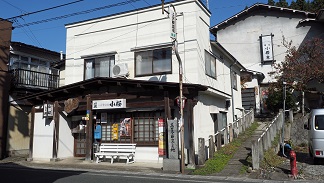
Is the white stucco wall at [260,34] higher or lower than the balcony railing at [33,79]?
higher

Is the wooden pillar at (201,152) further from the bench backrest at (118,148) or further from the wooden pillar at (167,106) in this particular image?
the bench backrest at (118,148)

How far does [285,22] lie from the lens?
30.9 meters

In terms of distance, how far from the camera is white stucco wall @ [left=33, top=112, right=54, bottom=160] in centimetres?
1714

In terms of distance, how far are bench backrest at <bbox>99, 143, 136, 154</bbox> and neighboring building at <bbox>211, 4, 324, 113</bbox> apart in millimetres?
17156

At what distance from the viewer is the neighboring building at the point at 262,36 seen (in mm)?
29156

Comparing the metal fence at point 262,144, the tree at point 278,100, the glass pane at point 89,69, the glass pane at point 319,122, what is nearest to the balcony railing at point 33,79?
the glass pane at point 89,69

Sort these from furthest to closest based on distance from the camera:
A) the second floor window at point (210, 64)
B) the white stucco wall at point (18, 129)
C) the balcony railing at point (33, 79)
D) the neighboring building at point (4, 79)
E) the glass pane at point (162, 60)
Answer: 1. the balcony railing at point (33, 79)
2. the white stucco wall at point (18, 129)
3. the neighboring building at point (4, 79)
4. the second floor window at point (210, 64)
5. the glass pane at point (162, 60)

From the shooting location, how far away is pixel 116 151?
15352 mm

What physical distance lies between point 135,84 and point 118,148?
12.1 feet

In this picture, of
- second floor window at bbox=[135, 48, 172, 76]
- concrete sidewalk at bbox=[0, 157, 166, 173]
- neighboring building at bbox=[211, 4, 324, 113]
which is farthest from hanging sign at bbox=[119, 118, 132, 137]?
neighboring building at bbox=[211, 4, 324, 113]

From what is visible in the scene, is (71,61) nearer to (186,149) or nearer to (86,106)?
(86,106)

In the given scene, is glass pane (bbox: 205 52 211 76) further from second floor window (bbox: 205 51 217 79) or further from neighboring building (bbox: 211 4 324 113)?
neighboring building (bbox: 211 4 324 113)

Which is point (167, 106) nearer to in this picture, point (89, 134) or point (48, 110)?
point (89, 134)

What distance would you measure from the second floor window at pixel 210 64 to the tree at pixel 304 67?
9.29 meters
